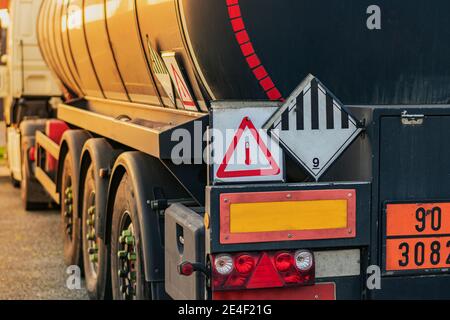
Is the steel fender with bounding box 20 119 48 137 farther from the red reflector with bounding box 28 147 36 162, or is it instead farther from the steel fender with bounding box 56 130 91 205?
the steel fender with bounding box 56 130 91 205

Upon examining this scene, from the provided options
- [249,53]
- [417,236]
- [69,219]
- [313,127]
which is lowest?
[69,219]

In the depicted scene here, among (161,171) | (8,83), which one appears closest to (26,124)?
(8,83)

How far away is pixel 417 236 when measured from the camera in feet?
12.5

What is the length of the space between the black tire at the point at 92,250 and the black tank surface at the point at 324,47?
2.37 meters

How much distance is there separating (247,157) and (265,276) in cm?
48

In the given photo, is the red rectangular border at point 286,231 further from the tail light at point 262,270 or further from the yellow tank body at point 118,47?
the yellow tank body at point 118,47

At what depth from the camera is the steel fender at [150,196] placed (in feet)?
15.5

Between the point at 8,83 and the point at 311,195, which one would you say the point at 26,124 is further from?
the point at 311,195

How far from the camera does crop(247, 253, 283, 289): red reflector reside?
145 inches

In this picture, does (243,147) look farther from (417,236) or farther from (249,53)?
(417,236)

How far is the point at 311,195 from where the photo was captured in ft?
12.1

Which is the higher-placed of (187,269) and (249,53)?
(249,53)

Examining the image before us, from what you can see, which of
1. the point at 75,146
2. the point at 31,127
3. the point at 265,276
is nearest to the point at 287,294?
the point at 265,276

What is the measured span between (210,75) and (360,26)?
2.26ft
